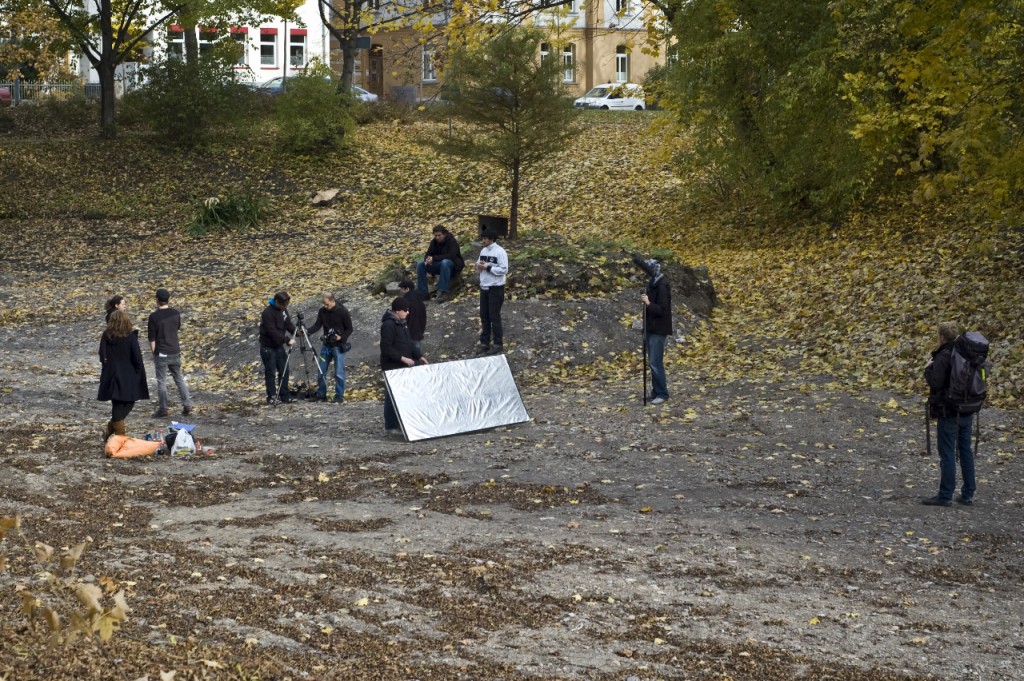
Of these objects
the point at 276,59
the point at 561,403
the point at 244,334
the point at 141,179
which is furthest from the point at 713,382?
the point at 276,59

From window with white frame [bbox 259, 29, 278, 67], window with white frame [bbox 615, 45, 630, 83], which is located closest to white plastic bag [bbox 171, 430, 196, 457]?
window with white frame [bbox 615, 45, 630, 83]

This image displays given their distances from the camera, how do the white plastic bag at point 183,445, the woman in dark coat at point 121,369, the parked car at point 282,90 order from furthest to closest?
the parked car at point 282,90
the woman in dark coat at point 121,369
the white plastic bag at point 183,445

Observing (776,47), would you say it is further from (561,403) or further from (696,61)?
(561,403)

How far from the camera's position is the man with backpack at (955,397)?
414 inches

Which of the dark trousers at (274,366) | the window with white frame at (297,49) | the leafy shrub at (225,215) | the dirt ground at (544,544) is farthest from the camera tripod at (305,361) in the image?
the window with white frame at (297,49)

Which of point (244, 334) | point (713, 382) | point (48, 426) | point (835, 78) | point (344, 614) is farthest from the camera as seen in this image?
point (835, 78)

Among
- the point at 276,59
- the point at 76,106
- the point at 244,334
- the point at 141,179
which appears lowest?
the point at 244,334

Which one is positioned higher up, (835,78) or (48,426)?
(835,78)

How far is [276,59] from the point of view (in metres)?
63.5

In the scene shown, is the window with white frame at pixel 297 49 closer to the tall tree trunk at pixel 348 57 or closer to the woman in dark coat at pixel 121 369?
the tall tree trunk at pixel 348 57

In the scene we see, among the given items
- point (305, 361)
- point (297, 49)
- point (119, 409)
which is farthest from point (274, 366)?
point (297, 49)

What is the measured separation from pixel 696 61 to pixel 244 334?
1150 centimetres

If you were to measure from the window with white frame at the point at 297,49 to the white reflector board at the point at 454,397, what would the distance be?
167 feet

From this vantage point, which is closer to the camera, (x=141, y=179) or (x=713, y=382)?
(x=713, y=382)
